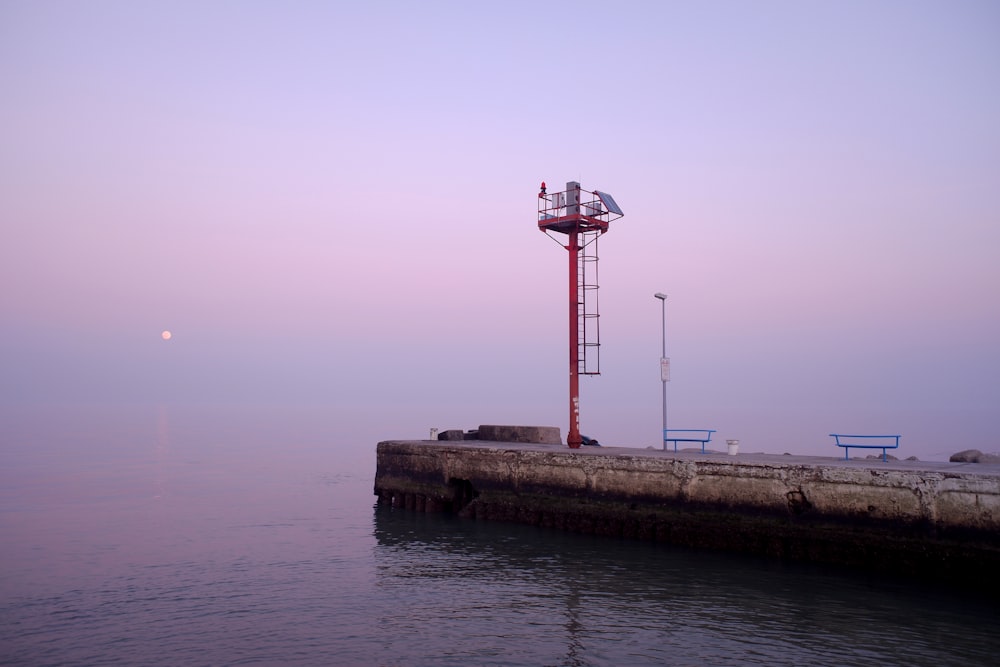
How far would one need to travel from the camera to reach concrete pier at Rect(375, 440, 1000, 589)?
655 inches

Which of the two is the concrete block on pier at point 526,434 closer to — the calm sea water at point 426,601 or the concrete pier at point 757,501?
the concrete pier at point 757,501

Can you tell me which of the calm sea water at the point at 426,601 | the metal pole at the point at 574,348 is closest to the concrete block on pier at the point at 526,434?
the metal pole at the point at 574,348

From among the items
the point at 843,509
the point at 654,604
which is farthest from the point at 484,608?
the point at 843,509

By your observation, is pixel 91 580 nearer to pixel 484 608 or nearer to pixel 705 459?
pixel 484 608

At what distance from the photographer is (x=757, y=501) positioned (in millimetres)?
19781

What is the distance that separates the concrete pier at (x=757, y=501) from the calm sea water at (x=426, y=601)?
2.10ft

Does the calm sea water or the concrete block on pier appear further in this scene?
the concrete block on pier

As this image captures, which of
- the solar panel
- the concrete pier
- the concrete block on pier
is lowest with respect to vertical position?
the concrete pier

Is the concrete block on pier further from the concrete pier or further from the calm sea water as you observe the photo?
the calm sea water

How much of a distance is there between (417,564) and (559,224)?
14.1 meters

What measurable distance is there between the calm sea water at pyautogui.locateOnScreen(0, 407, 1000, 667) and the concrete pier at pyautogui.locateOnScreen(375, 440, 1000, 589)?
641 millimetres

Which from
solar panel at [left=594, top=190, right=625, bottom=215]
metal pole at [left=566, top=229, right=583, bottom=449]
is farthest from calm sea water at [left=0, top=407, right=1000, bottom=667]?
solar panel at [left=594, top=190, right=625, bottom=215]

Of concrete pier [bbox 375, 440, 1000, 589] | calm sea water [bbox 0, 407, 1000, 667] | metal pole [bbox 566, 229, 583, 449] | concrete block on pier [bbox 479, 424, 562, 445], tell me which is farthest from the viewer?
concrete block on pier [bbox 479, 424, 562, 445]

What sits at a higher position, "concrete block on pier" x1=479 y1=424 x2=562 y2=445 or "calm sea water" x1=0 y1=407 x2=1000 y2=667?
"concrete block on pier" x1=479 y1=424 x2=562 y2=445
